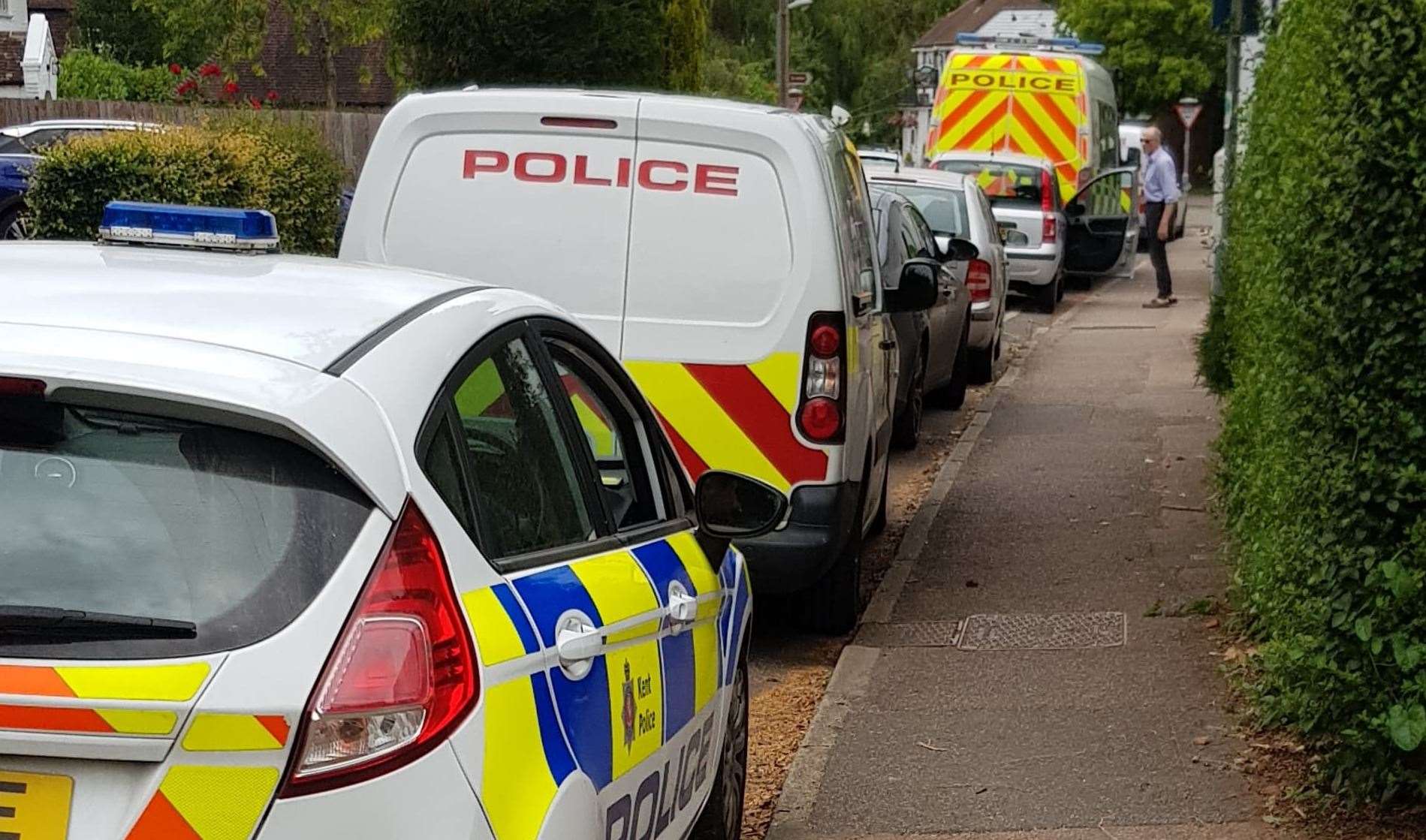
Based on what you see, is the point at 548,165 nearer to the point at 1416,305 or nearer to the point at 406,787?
the point at 1416,305

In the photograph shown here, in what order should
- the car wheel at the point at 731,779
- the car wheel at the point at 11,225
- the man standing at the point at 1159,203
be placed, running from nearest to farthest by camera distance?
the car wheel at the point at 731,779 → the car wheel at the point at 11,225 → the man standing at the point at 1159,203

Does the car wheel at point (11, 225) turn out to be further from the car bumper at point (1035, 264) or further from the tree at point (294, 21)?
the car bumper at point (1035, 264)

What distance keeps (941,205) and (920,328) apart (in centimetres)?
449

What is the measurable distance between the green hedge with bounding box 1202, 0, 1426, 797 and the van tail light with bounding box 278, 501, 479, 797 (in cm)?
299

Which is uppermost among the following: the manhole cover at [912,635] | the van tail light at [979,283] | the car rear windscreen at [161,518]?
the car rear windscreen at [161,518]

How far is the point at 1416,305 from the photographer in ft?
16.3

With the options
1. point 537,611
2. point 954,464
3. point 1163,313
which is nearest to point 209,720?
point 537,611

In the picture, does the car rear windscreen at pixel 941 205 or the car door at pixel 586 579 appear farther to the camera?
the car rear windscreen at pixel 941 205

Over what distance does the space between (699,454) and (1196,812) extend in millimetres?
2371

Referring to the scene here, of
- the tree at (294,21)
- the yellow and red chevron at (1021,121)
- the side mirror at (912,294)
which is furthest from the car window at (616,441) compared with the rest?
the tree at (294,21)

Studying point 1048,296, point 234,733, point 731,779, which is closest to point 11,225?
point 1048,296

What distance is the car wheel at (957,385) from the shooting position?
14.9m

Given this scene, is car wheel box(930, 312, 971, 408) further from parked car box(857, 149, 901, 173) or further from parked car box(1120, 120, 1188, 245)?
parked car box(1120, 120, 1188, 245)

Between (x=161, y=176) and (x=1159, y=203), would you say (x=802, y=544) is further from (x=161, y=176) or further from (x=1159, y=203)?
(x=1159, y=203)
